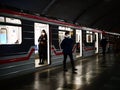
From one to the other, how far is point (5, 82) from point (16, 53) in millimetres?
1480

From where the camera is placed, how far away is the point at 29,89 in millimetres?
7398

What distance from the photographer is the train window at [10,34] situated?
9076 millimetres

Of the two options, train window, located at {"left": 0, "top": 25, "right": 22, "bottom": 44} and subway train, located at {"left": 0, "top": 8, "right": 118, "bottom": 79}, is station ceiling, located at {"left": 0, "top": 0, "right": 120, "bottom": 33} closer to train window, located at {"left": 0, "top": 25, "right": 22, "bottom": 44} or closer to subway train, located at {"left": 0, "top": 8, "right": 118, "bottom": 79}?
subway train, located at {"left": 0, "top": 8, "right": 118, "bottom": 79}

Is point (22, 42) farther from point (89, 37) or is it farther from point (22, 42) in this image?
point (89, 37)

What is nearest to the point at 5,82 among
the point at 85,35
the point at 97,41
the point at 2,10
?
the point at 2,10

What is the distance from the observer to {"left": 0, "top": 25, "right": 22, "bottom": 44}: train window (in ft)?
29.8

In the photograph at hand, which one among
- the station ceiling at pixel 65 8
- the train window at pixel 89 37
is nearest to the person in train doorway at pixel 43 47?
the station ceiling at pixel 65 8

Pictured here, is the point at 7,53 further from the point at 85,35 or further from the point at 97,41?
the point at 97,41

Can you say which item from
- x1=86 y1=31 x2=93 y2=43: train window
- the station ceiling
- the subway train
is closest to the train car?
the subway train

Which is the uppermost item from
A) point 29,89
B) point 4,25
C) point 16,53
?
point 4,25

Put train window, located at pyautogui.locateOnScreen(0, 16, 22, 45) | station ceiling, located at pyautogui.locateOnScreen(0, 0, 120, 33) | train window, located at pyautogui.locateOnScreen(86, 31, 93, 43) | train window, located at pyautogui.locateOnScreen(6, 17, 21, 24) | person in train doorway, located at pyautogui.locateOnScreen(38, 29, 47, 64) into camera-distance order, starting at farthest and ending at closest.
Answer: train window, located at pyautogui.locateOnScreen(86, 31, 93, 43)
station ceiling, located at pyautogui.locateOnScreen(0, 0, 120, 33)
person in train doorway, located at pyautogui.locateOnScreen(38, 29, 47, 64)
train window, located at pyautogui.locateOnScreen(6, 17, 21, 24)
train window, located at pyautogui.locateOnScreen(0, 16, 22, 45)

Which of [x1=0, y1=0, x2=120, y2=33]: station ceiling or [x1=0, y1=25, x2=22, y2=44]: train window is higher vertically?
[x1=0, y1=0, x2=120, y2=33]: station ceiling

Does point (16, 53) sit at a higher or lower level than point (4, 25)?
lower

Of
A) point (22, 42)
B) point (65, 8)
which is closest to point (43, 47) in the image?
point (22, 42)
